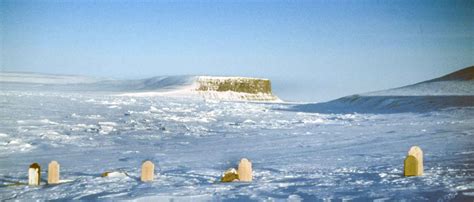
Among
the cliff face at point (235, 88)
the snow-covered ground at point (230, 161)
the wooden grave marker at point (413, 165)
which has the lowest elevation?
the snow-covered ground at point (230, 161)

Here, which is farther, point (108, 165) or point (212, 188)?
point (108, 165)

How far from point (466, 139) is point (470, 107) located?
17956mm

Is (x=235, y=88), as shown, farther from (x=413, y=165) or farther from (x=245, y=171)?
(x=413, y=165)

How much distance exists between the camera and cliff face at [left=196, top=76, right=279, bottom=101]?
425ft

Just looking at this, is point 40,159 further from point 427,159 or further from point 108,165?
point 427,159

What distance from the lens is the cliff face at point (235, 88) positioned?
12962cm

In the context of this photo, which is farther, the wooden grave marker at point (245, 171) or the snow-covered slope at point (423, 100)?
the snow-covered slope at point (423, 100)

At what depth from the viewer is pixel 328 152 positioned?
14.1m

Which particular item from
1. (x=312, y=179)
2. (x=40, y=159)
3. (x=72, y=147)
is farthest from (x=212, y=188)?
(x=72, y=147)

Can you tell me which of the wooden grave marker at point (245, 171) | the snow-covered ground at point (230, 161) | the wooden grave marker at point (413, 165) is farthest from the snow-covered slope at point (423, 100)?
the wooden grave marker at point (245, 171)

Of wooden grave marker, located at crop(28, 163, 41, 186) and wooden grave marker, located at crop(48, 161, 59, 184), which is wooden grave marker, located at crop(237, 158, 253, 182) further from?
wooden grave marker, located at crop(28, 163, 41, 186)

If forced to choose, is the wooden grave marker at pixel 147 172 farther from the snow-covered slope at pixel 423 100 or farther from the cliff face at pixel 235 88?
the cliff face at pixel 235 88

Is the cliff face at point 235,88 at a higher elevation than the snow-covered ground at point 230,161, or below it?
higher

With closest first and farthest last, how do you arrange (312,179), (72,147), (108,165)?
(312,179), (108,165), (72,147)
